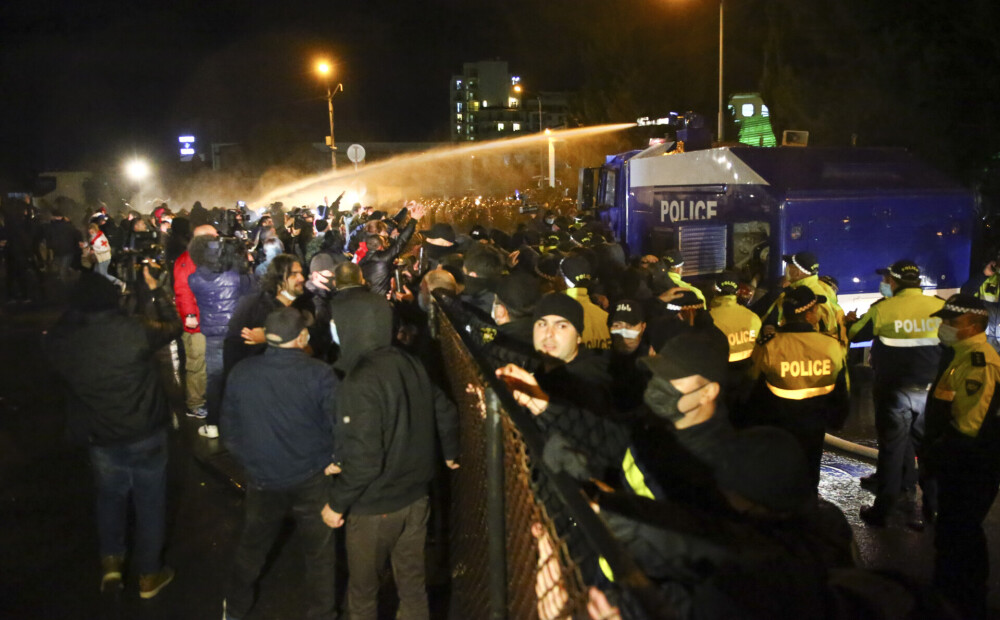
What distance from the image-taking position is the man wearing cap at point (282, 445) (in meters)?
4.00

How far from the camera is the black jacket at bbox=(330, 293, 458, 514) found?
11.7 feet

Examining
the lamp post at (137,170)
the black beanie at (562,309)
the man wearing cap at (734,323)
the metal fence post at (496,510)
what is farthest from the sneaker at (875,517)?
the lamp post at (137,170)

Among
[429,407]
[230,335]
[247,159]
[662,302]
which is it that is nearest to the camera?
[429,407]

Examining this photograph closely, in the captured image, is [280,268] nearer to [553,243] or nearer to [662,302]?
[662,302]

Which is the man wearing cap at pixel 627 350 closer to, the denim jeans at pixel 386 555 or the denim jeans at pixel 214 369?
the denim jeans at pixel 386 555

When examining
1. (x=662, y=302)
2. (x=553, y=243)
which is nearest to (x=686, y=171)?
(x=553, y=243)

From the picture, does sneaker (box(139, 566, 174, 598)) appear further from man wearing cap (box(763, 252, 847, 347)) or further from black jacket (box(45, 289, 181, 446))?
man wearing cap (box(763, 252, 847, 347))

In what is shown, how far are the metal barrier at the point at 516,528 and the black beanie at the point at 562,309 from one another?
48 centimetres

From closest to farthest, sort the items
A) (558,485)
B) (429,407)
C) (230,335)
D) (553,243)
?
(558,485)
(429,407)
(230,335)
(553,243)

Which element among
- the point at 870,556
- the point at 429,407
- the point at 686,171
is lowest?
the point at 870,556

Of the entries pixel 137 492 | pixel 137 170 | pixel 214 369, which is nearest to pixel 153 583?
pixel 137 492

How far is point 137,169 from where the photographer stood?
176ft

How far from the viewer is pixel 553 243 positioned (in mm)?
11289

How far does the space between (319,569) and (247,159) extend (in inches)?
2309
